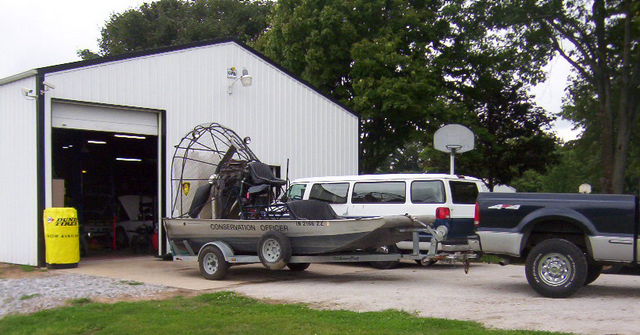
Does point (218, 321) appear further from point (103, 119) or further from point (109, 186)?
point (109, 186)

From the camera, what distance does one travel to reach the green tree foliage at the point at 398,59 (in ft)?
81.8

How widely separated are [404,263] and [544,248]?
18.3ft

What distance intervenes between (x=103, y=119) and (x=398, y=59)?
13095 mm

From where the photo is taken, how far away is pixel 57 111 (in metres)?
13.9

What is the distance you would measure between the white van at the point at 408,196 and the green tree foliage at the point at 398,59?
10.3 m

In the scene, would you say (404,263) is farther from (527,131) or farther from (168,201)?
(527,131)

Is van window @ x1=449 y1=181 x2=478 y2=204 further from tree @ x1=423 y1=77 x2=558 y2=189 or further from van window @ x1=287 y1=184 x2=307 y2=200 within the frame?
tree @ x1=423 y1=77 x2=558 y2=189

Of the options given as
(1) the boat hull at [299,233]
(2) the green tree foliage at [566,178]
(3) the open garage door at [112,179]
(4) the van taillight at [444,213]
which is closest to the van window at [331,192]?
(4) the van taillight at [444,213]

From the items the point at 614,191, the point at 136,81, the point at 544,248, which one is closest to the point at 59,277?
the point at 136,81

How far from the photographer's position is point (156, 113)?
618 inches

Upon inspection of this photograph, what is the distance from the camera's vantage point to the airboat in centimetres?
1133

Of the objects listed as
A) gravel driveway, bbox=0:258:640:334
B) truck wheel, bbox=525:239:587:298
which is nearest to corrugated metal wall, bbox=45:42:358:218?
gravel driveway, bbox=0:258:640:334

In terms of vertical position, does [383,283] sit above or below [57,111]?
below

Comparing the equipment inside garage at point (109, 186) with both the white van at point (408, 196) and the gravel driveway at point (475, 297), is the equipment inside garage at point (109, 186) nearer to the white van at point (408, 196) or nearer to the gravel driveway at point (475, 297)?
the white van at point (408, 196)
